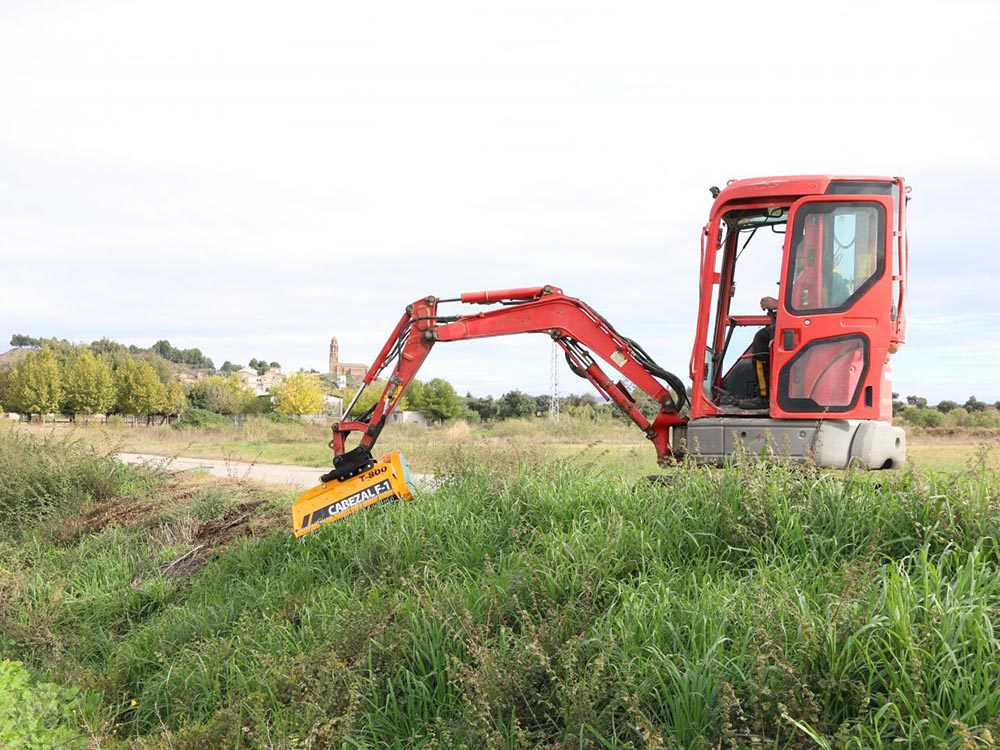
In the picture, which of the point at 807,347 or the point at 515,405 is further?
the point at 515,405

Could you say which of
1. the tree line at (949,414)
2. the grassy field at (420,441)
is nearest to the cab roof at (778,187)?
the grassy field at (420,441)

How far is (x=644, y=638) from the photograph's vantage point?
392 cm

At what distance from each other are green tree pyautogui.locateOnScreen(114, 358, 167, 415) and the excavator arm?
63097 mm

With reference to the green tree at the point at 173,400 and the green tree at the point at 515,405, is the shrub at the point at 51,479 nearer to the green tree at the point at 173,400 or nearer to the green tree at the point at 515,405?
the green tree at the point at 515,405

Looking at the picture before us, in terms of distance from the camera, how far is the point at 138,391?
6556cm

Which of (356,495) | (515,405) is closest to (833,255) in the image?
(356,495)

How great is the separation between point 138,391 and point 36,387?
726 centimetres

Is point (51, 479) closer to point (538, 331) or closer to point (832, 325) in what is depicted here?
point (538, 331)

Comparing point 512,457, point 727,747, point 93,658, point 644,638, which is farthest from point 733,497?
point 93,658

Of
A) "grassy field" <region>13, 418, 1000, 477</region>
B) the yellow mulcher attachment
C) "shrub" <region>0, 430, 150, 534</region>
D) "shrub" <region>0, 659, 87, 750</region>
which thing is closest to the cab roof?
"grassy field" <region>13, 418, 1000, 477</region>

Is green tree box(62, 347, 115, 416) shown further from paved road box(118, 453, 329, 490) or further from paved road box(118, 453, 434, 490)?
paved road box(118, 453, 329, 490)

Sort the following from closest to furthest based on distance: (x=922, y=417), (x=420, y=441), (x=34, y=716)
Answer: (x=34, y=716) → (x=420, y=441) → (x=922, y=417)

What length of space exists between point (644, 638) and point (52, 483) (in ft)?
34.5

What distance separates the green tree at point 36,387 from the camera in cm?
6119
